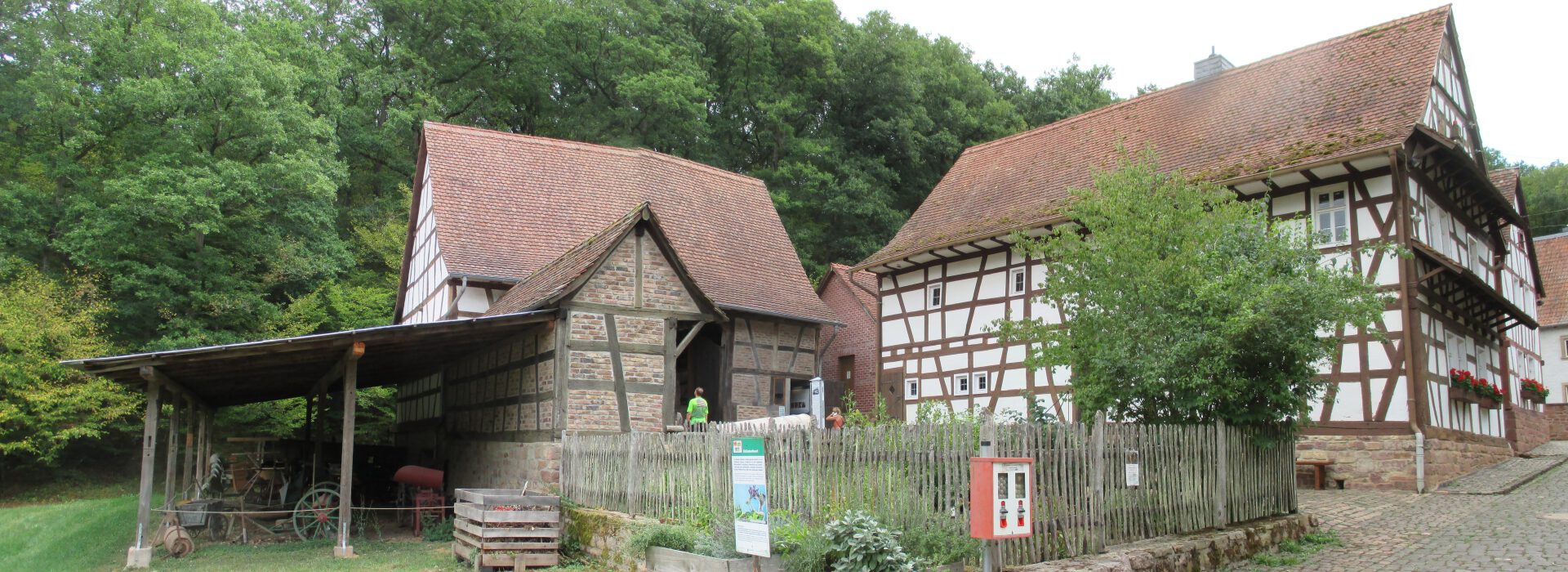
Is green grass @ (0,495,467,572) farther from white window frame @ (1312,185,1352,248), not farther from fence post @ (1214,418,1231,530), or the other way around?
white window frame @ (1312,185,1352,248)

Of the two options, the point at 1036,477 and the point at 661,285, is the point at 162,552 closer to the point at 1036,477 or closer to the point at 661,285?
the point at 661,285

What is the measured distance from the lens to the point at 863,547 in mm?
7441

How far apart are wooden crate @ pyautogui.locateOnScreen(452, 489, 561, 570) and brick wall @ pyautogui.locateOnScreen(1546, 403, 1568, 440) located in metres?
26.6

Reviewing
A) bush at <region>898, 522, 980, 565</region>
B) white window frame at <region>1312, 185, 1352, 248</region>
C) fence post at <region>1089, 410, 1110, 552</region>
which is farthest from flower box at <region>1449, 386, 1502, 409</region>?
bush at <region>898, 522, 980, 565</region>

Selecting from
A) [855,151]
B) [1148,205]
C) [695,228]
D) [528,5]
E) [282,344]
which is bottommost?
[282,344]

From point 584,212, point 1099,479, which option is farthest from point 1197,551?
point 584,212

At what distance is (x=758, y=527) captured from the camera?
7781 mm

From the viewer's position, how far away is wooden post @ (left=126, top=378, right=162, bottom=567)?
43.6 ft

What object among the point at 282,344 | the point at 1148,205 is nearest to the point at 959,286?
the point at 1148,205

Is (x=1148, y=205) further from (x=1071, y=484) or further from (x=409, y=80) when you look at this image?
(x=409, y=80)

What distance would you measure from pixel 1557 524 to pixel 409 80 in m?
35.0

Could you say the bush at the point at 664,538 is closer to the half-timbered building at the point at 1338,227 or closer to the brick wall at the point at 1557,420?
the half-timbered building at the point at 1338,227

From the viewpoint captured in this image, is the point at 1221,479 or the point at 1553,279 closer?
the point at 1221,479

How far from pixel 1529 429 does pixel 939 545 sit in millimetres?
21622
